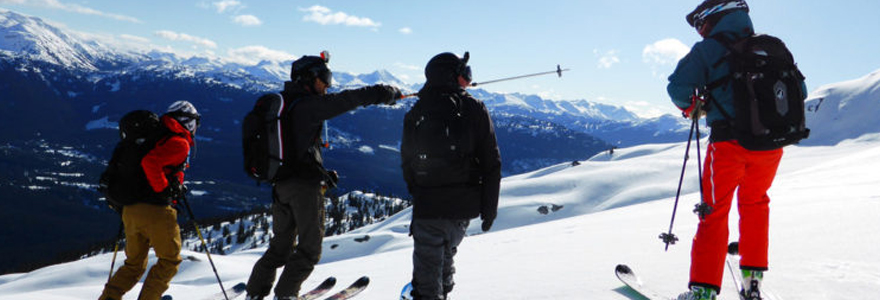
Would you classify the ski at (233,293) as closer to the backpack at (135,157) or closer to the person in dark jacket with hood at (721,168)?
the backpack at (135,157)

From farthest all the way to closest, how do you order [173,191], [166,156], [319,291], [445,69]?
[319,291], [173,191], [166,156], [445,69]

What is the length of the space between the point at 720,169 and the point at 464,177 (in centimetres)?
241

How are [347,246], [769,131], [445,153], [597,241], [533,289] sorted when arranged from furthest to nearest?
[347,246] < [597,241] < [533,289] < [445,153] < [769,131]

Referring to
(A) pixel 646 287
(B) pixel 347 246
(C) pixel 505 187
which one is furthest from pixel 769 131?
(C) pixel 505 187

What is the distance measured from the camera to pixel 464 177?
4.75 m

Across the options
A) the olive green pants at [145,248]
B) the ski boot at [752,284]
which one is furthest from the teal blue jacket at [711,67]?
the olive green pants at [145,248]

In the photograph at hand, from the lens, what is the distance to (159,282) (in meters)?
5.79

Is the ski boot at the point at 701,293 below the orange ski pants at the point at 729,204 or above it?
below

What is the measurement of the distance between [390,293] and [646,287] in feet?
11.5

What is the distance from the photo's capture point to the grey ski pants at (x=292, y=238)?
5559 mm

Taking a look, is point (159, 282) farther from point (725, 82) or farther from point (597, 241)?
point (597, 241)


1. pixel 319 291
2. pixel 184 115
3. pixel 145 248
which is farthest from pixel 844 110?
pixel 145 248

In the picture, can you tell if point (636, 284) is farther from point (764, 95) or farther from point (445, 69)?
point (445, 69)

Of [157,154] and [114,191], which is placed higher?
[157,154]
